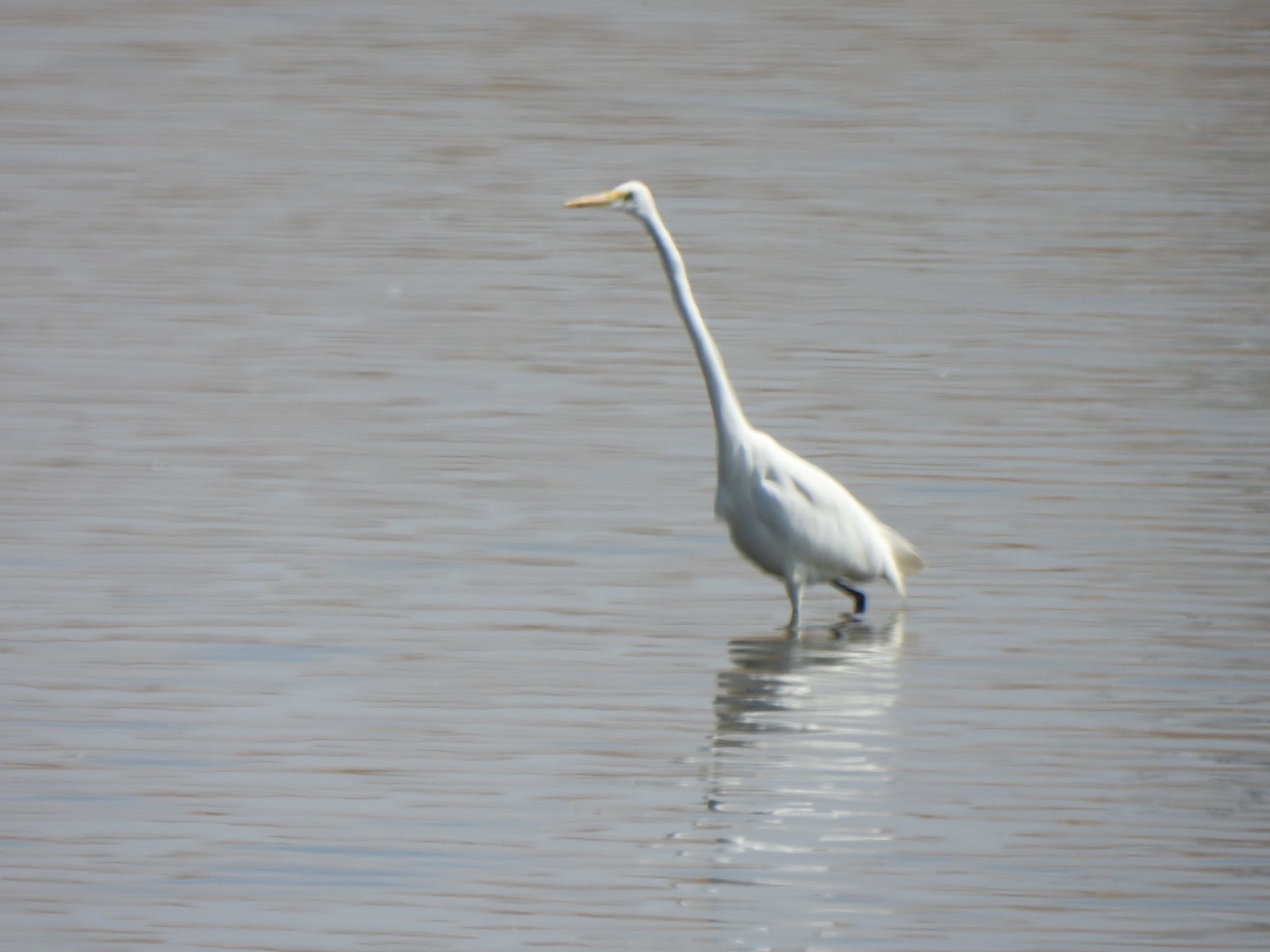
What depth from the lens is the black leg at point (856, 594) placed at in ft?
23.1

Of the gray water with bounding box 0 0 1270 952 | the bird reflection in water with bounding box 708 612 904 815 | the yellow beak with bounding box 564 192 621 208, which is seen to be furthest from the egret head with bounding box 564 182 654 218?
the bird reflection in water with bounding box 708 612 904 815

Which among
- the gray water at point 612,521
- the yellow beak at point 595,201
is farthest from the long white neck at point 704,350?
the gray water at point 612,521

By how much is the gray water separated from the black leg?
0.08m

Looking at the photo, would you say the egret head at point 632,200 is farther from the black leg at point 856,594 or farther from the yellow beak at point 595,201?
the black leg at point 856,594

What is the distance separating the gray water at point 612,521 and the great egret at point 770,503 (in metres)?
0.20

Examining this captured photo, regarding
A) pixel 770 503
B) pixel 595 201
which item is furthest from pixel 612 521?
pixel 595 201

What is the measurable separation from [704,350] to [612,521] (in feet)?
3.77

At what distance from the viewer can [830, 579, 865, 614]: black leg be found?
23.1 ft

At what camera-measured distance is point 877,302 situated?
10.9 meters

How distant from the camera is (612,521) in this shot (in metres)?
7.79

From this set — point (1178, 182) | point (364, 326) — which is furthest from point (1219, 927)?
point (1178, 182)

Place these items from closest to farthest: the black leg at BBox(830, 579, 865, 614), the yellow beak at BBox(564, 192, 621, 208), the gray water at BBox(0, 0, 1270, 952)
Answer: the gray water at BBox(0, 0, 1270, 952), the yellow beak at BBox(564, 192, 621, 208), the black leg at BBox(830, 579, 865, 614)

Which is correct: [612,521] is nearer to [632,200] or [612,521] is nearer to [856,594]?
[856,594]

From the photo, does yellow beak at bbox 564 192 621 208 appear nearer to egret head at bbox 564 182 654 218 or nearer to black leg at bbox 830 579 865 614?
egret head at bbox 564 182 654 218
